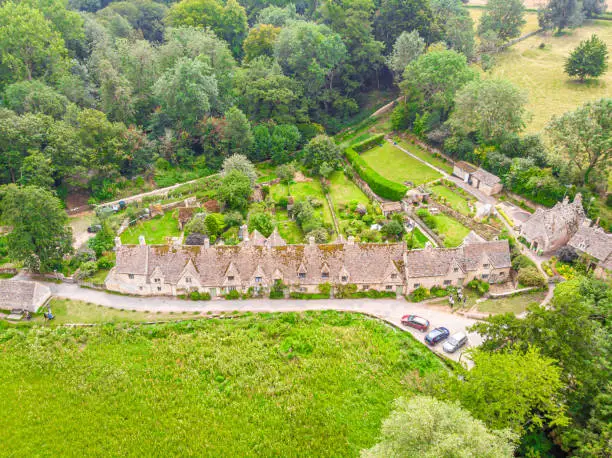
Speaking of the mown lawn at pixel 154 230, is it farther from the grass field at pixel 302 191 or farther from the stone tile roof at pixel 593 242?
the stone tile roof at pixel 593 242

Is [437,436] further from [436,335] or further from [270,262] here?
[270,262]

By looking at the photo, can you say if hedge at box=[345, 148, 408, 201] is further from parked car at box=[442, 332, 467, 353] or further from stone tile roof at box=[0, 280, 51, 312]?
stone tile roof at box=[0, 280, 51, 312]

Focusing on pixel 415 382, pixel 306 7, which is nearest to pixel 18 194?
pixel 415 382

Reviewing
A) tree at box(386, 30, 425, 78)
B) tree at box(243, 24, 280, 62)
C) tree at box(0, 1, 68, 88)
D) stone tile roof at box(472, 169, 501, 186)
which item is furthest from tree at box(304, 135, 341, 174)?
tree at box(0, 1, 68, 88)

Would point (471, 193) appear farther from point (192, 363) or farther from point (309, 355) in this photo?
point (192, 363)

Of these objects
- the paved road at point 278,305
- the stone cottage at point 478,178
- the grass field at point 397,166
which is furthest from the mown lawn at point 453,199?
the paved road at point 278,305
